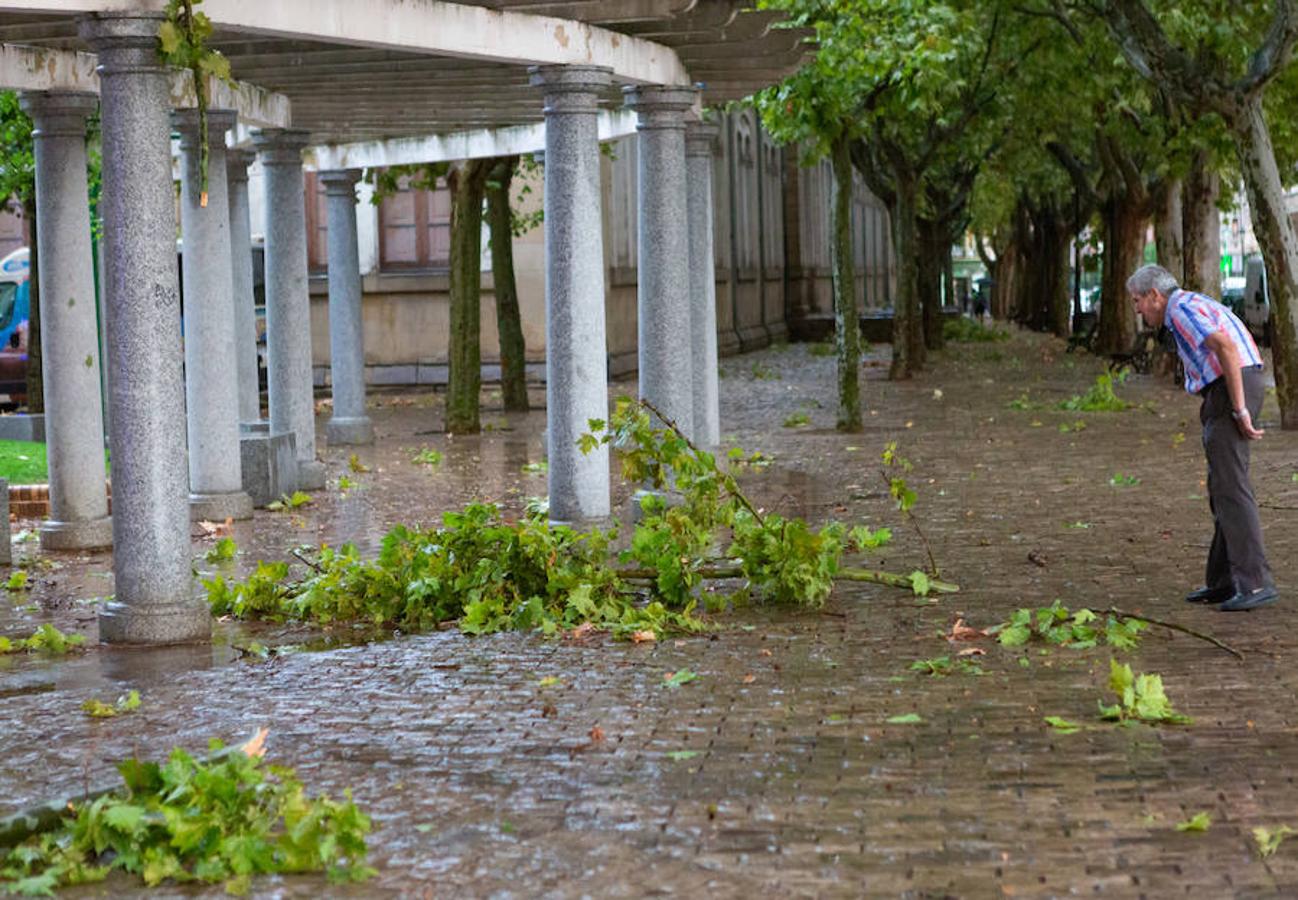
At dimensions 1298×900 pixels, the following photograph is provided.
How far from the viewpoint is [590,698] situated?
28.3 ft

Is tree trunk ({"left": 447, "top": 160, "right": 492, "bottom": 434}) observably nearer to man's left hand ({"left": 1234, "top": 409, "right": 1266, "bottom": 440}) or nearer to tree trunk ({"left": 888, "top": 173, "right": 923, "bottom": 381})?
tree trunk ({"left": 888, "top": 173, "right": 923, "bottom": 381})

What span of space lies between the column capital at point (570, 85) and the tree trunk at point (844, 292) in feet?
29.6

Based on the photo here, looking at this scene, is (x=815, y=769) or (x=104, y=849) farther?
(x=815, y=769)

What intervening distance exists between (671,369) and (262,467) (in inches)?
147

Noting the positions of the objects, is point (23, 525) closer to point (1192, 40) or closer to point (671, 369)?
point (671, 369)

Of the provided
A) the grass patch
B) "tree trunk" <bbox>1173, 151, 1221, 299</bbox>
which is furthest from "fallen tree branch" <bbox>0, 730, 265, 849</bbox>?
"tree trunk" <bbox>1173, 151, 1221, 299</bbox>

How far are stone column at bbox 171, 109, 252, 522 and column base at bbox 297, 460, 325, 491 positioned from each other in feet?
8.56

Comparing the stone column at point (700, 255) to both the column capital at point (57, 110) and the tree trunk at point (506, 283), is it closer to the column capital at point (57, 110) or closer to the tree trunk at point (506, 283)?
the tree trunk at point (506, 283)

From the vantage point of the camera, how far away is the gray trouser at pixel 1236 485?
10344 mm

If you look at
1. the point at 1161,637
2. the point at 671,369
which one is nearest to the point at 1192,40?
the point at 671,369

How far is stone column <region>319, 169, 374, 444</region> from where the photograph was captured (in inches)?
947

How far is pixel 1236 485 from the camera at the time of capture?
34.0ft

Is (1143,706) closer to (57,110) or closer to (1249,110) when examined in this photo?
(57,110)

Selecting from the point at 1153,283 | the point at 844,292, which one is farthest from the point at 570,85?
the point at 844,292
